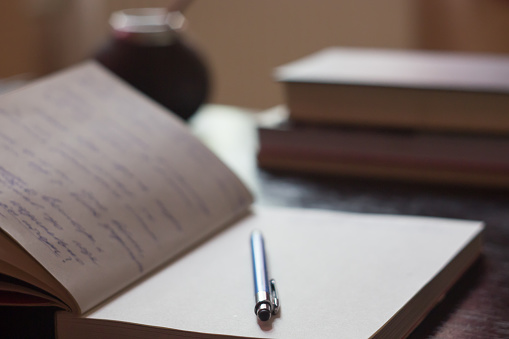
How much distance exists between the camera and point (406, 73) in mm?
834

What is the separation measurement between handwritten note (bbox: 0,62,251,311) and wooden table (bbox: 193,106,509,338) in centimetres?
14

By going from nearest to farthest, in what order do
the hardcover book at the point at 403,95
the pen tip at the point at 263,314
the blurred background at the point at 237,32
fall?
the pen tip at the point at 263,314 → the hardcover book at the point at 403,95 → the blurred background at the point at 237,32

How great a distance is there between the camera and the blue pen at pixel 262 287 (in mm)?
380

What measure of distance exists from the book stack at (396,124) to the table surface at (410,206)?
1.0 inches

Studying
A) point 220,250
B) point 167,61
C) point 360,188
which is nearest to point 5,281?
point 220,250

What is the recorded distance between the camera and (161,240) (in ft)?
1.63

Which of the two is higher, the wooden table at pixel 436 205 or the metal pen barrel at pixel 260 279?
the metal pen barrel at pixel 260 279

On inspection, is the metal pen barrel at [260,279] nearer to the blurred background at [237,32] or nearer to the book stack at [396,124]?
the book stack at [396,124]

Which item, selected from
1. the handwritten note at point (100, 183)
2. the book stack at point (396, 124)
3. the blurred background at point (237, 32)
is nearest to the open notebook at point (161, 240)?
the handwritten note at point (100, 183)

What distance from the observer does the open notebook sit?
399 mm

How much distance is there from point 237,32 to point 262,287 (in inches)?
83.0

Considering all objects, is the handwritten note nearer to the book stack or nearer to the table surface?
the table surface

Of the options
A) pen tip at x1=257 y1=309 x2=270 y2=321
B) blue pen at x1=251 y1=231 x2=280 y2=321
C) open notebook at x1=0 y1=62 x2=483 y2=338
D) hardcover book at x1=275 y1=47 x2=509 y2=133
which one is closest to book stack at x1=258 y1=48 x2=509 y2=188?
hardcover book at x1=275 y1=47 x2=509 y2=133

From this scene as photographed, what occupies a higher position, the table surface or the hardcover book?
the hardcover book
